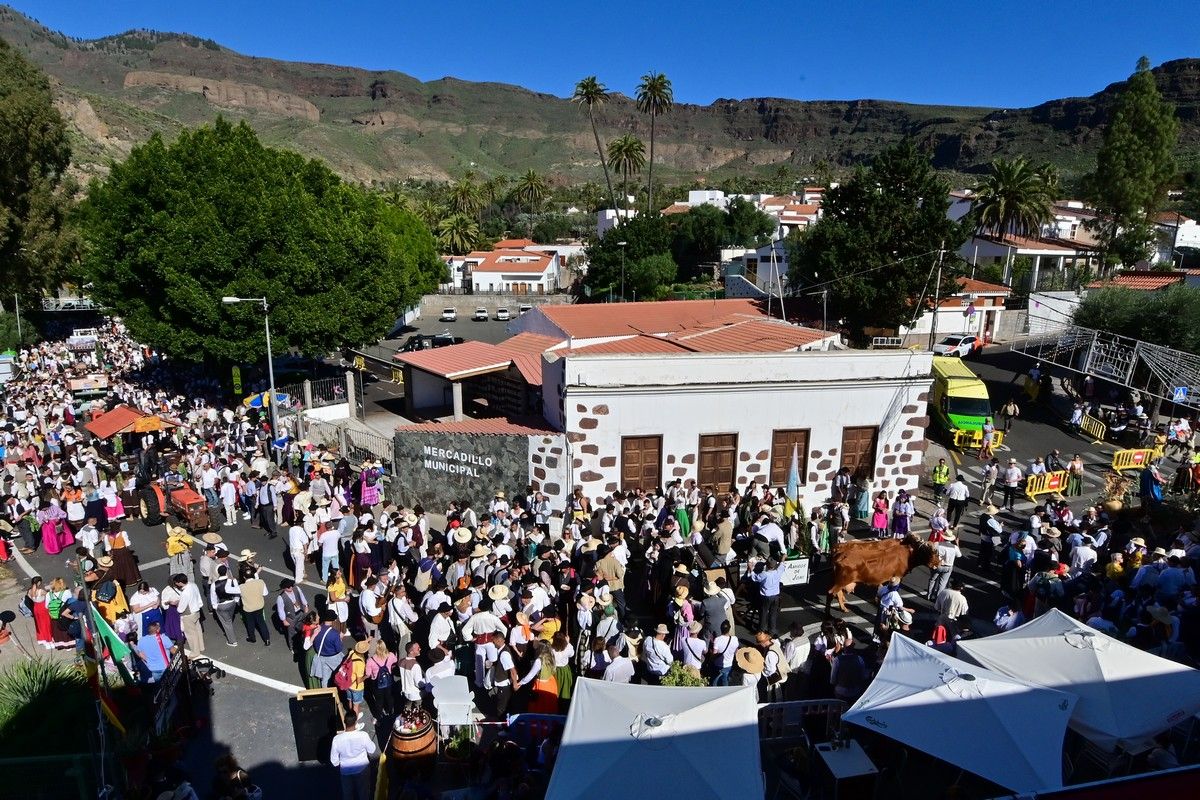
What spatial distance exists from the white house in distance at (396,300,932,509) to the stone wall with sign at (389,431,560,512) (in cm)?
3

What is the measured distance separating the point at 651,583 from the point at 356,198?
2729 cm

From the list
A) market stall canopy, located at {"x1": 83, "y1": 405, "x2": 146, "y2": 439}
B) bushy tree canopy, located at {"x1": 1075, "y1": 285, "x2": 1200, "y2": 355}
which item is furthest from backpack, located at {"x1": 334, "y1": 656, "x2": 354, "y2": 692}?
bushy tree canopy, located at {"x1": 1075, "y1": 285, "x2": 1200, "y2": 355}

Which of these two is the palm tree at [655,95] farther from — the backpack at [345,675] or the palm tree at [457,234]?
the backpack at [345,675]

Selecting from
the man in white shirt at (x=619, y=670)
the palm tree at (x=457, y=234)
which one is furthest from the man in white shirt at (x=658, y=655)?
the palm tree at (x=457, y=234)

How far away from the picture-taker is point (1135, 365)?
25.3m

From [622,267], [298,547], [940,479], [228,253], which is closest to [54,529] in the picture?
[298,547]

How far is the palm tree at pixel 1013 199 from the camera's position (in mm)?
48156

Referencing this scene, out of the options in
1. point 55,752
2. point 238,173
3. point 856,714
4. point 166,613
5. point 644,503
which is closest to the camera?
point 856,714

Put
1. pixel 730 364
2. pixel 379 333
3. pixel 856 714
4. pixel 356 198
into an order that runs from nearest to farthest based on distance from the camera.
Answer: pixel 856 714 < pixel 730 364 < pixel 379 333 < pixel 356 198

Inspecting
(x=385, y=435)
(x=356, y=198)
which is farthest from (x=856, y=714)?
(x=356, y=198)

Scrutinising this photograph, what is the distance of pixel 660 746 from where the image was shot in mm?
6605

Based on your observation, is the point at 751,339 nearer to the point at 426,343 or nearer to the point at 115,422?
the point at 115,422

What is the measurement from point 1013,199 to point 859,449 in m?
39.4

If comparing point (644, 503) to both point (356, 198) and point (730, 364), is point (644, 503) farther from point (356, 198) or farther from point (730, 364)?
point (356, 198)
